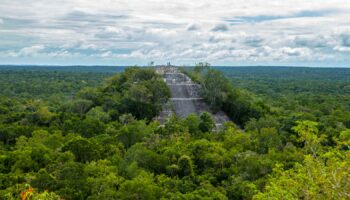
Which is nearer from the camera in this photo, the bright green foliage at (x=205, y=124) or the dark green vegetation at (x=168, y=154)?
the dark green vegetation at (x=168, y=154)

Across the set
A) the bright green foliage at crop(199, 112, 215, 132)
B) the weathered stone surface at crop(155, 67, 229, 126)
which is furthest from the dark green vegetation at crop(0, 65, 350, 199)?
the weathered stone surface at crop(155, 67, 229, 126)

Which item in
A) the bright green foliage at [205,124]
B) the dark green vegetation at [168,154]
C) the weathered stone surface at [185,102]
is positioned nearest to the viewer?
the dark green vegetation at [168,154]

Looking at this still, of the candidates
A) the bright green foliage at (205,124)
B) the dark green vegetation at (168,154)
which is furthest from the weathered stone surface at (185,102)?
the bright green foliage at (205,124)

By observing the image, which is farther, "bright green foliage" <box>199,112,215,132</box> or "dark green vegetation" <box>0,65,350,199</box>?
"bright green foliage" <box>199,112,215,132</box>

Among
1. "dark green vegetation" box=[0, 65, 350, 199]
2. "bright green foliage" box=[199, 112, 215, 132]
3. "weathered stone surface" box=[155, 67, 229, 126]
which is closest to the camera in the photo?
"dark green vegetation" box=[0, 65, 350, 199]

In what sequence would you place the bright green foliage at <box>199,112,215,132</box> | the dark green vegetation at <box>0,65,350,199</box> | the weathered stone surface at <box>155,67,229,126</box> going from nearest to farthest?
the dark green vegetation at <box>0,65,350,199</box>
the bright green foliage at <box>199,112,215,132</box>
the weathered stone surface at <box>155,67,229,126</box>

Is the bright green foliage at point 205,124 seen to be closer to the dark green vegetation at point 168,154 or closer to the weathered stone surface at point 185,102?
the dark green vegetation at point 168,154

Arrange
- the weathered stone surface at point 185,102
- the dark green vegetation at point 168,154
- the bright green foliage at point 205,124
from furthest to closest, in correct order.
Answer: the weathered stone surface at point 185,102, the bright green foliage at point 205,124, the dark green vegetation at point 168,154

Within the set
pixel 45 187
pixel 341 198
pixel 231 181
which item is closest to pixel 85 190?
pixel 45 187

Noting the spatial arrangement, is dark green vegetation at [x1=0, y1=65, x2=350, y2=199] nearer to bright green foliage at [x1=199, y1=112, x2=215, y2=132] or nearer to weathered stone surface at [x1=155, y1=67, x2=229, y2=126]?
bright green foliage at [x1=199, y1=112, x2=215, y2=132]
